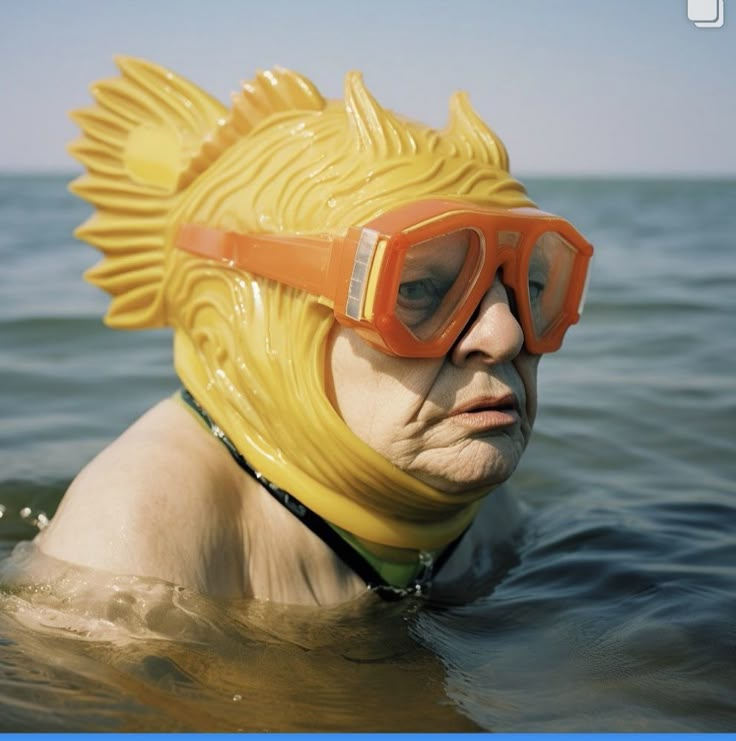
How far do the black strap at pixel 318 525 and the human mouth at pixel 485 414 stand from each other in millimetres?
453

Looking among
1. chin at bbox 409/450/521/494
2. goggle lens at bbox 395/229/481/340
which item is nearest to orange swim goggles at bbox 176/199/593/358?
goggle lens at bbox 395/229/481/340

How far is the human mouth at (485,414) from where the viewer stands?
2.81 meters

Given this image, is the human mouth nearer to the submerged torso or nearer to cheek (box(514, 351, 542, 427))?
cheek (box(514, 351, 542, 427))

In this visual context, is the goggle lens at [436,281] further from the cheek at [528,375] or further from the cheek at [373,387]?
the cheek at [528,375]

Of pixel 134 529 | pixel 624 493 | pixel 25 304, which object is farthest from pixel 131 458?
pixel 25 304

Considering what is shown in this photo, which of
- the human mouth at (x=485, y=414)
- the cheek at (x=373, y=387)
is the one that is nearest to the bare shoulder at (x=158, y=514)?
the cheek at (x=373, y=387)

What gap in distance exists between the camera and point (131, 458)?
9.49 feet

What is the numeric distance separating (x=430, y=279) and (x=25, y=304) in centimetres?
521

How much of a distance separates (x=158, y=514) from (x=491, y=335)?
0.85 meters

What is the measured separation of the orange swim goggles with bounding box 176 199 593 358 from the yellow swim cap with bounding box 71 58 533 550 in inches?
2.5

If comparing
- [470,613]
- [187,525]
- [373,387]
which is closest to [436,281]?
[373,387]

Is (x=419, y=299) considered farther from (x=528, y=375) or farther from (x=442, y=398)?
(x=528, y=375)

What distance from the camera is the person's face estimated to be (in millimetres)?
2801

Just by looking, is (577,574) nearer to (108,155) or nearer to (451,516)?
(451,516)
